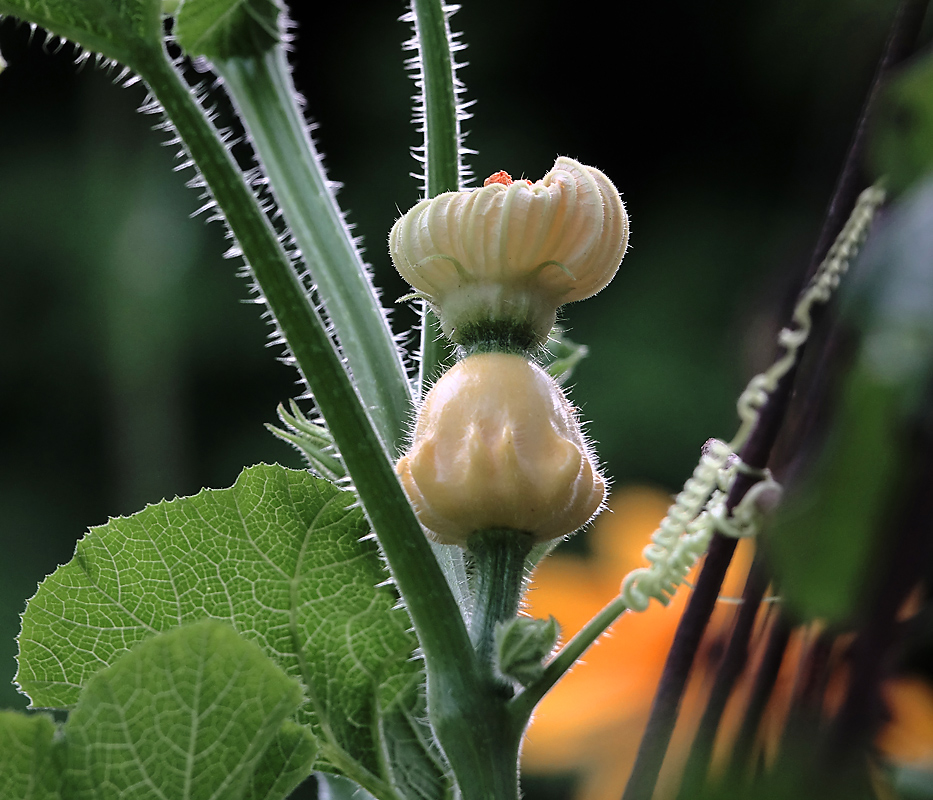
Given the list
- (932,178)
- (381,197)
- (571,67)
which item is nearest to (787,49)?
(932,178)

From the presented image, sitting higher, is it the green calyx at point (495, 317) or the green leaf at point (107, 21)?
the green leaf at point (107, 21)

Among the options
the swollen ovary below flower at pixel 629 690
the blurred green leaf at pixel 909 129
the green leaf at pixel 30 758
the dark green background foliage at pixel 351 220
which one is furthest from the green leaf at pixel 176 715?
the dark green background foliage at pixel 351 220

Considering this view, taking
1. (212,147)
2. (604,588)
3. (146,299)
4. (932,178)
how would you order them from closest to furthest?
(932,178), (212,147), (604,588), (146,299)

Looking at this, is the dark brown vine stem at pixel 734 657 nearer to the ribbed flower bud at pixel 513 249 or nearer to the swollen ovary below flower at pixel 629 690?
the swollen ovary below flower at pixel 629 690

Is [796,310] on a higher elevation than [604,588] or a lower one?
lower

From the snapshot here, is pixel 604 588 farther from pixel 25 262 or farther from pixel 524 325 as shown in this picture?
pixel 25 262

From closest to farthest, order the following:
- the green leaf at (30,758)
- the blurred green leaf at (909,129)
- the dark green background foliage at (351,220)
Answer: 1. the blurred green leaf at (909,129)
2. the green leaf at (30,758)
3. the dark green background foliage at (351,220)

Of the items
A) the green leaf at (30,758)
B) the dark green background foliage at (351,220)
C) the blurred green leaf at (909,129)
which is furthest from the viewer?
the dark green background foliage at (351,220)
